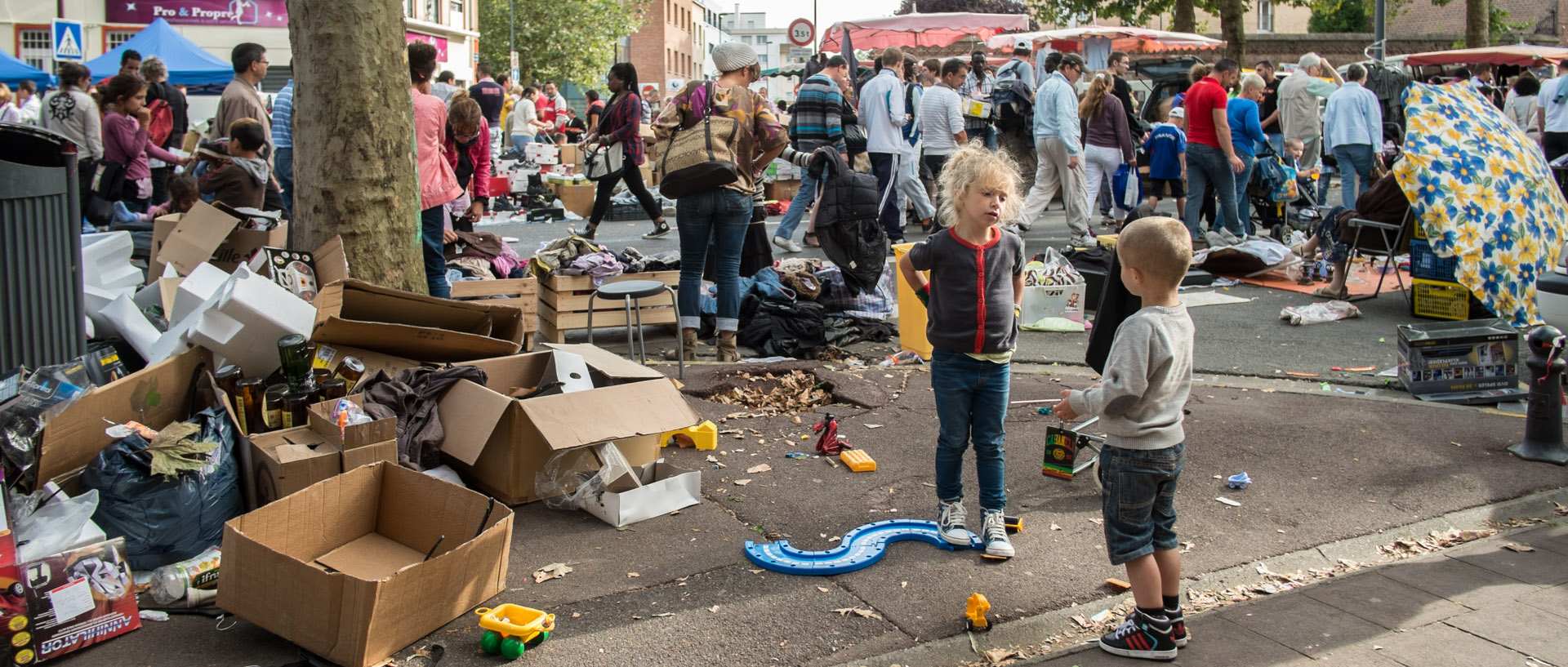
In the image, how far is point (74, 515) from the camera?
3678mm

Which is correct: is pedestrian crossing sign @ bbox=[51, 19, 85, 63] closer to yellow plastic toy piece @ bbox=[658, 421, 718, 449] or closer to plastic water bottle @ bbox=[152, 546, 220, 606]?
yellow plastic toy piece @ bbox=[658, 421, 718, 449]

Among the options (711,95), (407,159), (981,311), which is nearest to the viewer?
(981,311)

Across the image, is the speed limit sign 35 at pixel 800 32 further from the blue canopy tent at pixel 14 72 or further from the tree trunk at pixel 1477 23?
the tree trunk at pixel 1477 23

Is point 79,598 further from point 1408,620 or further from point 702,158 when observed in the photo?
point 1408,620

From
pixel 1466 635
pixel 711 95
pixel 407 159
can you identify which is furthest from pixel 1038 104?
pixel 1466 635

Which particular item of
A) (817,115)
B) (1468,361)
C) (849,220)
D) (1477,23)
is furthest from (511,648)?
(1477,23)

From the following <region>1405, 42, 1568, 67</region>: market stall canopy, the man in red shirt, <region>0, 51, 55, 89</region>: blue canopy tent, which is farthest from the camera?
<region>1405, 42, 1568, 67</region>: market stall canopy

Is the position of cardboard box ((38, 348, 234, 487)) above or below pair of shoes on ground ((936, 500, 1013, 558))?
above

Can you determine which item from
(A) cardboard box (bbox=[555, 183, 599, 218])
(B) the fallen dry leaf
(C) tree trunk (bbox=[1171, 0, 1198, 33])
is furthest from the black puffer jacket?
(C) tree trunk (bbox=[1171, 0, 1198, 33])

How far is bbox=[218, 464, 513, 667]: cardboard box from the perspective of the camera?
10.6ft

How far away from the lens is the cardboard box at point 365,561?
322 centimetres

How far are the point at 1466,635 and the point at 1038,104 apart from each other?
8.76 meters

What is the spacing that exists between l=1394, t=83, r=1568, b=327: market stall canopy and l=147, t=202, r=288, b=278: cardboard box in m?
7.42

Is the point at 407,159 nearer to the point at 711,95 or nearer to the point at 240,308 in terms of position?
the point at 240,308
